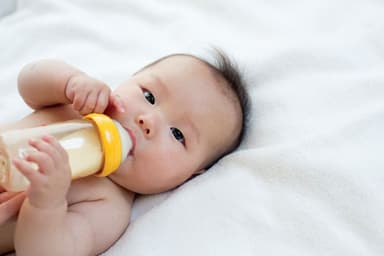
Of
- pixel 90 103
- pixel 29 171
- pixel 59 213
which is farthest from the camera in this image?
pixel 90 103

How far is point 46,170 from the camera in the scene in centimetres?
90

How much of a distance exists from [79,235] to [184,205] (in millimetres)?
189

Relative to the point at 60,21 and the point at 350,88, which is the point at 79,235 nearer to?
the point at 350,88

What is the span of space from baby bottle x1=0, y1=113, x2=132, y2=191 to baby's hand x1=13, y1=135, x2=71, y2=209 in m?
0.04

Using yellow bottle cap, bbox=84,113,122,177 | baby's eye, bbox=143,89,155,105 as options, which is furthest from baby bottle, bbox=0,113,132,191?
baby's eye, bbox=143,89,155,105

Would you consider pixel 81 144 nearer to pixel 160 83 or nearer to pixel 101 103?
pixel 101 103

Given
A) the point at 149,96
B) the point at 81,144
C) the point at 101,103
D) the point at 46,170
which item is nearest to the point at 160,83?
the point at 149,96

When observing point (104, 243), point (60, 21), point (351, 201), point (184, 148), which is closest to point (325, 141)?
point (351, 201)

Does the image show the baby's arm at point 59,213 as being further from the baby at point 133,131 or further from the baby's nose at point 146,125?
the baby's nose at point 146,125

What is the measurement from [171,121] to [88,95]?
0.15 meters

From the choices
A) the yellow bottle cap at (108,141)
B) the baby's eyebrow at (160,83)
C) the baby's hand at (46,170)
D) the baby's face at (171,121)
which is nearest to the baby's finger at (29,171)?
the baby's hand at (46,170)

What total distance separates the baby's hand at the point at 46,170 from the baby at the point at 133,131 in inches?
1.1

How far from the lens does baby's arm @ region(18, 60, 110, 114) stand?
1094 millimetres

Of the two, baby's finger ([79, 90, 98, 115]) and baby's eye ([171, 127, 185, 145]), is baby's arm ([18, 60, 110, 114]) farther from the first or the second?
baby's eye ([171, 127, 185, 145])
